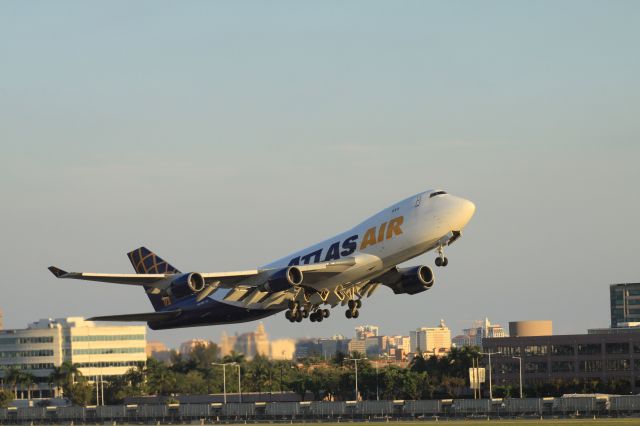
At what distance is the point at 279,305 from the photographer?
92000mm

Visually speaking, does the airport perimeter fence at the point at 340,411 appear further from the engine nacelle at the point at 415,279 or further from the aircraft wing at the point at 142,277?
the aircraft wing at the point at 142,277

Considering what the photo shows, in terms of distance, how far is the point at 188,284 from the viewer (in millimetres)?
83250

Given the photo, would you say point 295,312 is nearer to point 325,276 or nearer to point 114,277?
point 325,276

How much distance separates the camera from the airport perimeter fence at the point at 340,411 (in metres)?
141

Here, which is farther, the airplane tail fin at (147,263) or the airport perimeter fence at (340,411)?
the airport perimeter fence at (340,411)

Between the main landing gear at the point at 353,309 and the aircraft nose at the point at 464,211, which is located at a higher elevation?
the aircraft nose at the point at 464,211

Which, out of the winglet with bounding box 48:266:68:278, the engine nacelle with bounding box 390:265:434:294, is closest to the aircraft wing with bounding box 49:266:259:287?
the winglet with bounding box 48:266:68:278

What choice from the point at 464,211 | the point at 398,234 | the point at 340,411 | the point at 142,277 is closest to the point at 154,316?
the point at 142,277

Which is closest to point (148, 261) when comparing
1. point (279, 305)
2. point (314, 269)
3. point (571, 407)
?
point (279, 305)

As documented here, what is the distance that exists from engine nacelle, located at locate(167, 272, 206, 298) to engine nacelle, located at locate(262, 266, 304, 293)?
530 cm

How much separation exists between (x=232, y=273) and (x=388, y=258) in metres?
11.8

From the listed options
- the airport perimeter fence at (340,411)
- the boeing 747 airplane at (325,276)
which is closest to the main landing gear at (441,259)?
the boeing 747 airplane at (325,276)

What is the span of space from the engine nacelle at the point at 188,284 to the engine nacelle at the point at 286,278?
5304 millimetres

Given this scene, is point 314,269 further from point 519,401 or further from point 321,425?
point 519,401
